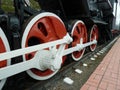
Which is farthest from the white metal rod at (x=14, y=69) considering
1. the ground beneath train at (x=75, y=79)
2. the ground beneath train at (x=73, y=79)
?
the ground beneath train at (x=75, y=79)

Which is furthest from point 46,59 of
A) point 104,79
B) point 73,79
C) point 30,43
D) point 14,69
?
point 104,79

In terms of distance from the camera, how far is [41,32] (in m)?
2.89

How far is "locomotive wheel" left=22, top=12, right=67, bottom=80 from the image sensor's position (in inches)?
100

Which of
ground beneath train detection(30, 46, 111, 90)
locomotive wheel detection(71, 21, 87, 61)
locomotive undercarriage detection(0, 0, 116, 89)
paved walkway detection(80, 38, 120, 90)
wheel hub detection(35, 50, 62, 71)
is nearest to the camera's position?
locomotive undercarriage detection(0, 0, 116, 89)

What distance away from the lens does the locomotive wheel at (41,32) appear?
2.55m

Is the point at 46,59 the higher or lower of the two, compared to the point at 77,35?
higher

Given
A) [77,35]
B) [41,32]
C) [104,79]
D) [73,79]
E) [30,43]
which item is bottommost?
[104,79]

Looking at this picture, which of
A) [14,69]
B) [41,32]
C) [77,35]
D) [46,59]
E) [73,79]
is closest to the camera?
[14,69]

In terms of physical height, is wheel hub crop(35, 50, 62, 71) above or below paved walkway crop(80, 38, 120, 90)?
above

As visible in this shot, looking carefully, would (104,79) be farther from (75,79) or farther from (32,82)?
(32,82)

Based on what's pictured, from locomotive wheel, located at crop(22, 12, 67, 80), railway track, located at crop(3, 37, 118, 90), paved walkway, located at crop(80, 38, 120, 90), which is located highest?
locomotive wheel, located at crop(22, 12, 67, 80)

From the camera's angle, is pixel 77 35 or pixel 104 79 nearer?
pixel 104 79

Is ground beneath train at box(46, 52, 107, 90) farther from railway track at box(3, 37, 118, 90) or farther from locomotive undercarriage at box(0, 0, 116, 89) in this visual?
locomotive undercarriage at box(0, 0, 116, 89)

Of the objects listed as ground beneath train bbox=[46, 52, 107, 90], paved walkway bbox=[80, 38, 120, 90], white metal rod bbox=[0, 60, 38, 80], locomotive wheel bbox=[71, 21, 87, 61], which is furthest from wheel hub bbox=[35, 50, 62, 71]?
locomotive wheel bbox=[71, 21, 87, 61]
